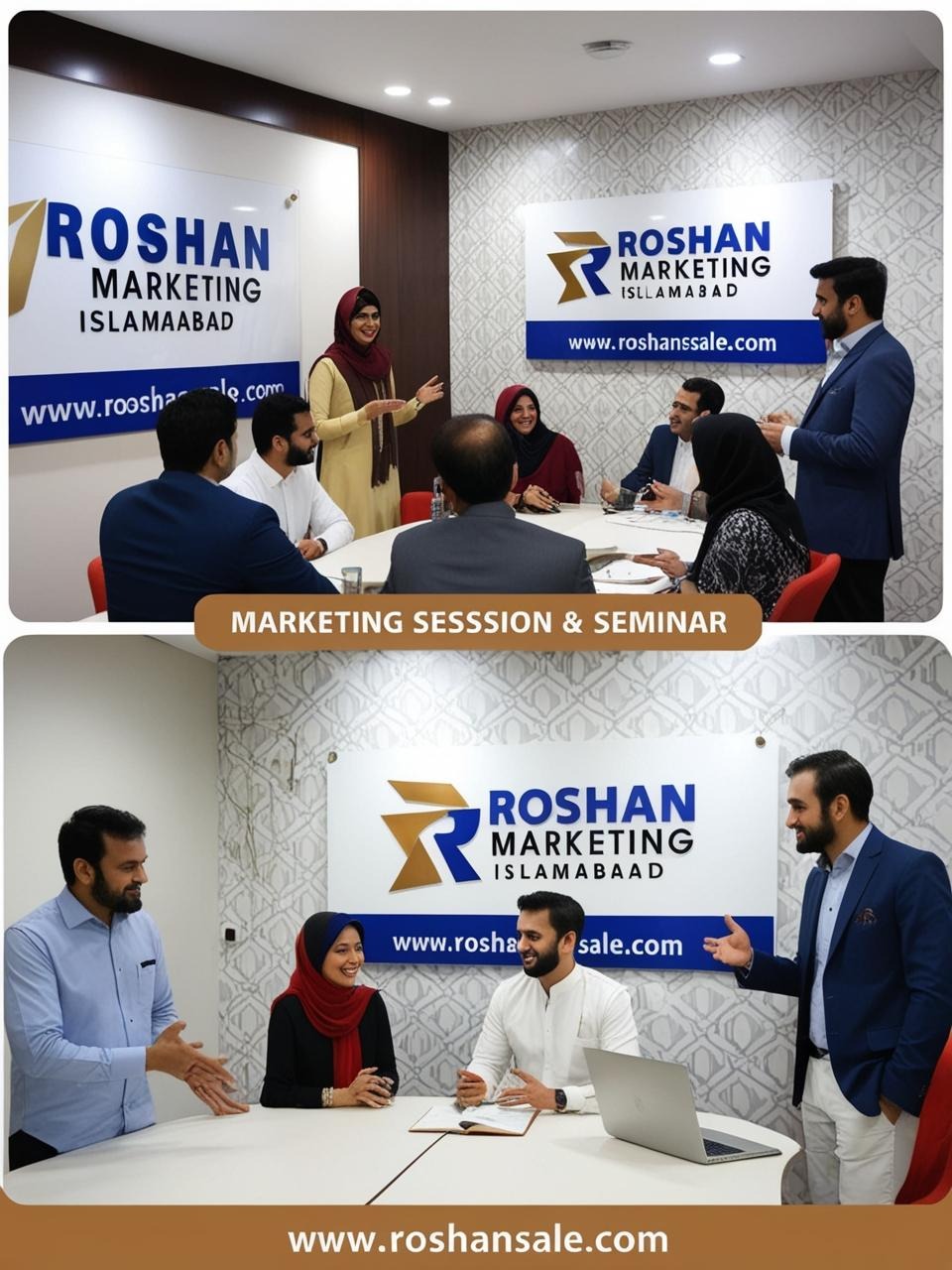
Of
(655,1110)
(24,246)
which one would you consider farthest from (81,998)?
(24,246)

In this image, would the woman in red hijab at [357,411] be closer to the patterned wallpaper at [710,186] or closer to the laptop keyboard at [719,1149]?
the patterned wallpaper at [710,186]

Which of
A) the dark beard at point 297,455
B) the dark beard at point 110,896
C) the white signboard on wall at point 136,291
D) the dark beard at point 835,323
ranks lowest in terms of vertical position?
the dark beard at point 110,896

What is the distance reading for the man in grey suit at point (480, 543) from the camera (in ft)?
7.25

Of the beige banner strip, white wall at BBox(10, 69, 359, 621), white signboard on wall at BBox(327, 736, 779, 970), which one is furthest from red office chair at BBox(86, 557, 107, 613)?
white signboard on wall at BBox(327, 736, 779, 970)

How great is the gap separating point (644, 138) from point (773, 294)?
1000 mm

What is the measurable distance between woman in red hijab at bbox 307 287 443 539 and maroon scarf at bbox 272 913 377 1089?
2006 mm

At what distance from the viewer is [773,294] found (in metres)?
5.73

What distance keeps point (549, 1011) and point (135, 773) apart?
1.63m

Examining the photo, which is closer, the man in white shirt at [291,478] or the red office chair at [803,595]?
the red office chair at [803,595]

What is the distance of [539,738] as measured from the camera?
454 cm

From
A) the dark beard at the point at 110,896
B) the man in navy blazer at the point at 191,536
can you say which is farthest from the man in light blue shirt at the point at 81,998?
the man in navy blazer at the point at 191,536

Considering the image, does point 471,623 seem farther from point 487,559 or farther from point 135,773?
point 135,773

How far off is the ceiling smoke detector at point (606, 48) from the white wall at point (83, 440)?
54.3 inches

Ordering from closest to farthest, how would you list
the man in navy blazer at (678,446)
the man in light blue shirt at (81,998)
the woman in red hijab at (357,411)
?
the man in light blue shirt at (81,998) < the man in navy blazer at (678,446) < the woman in red hijab at (357,411)
